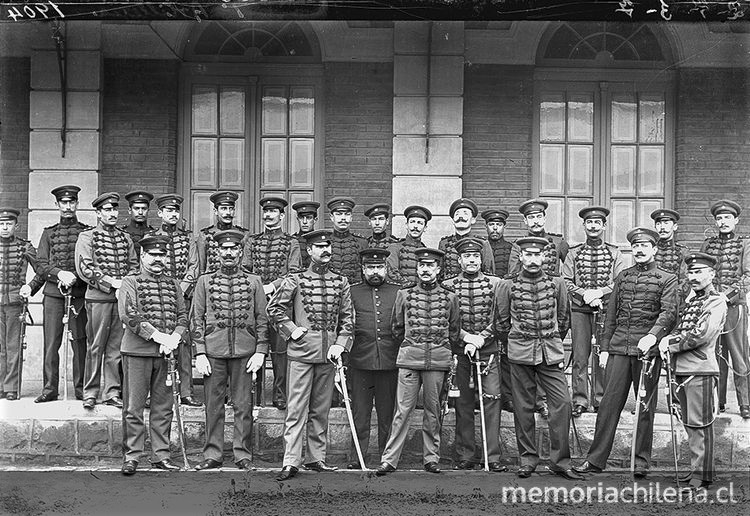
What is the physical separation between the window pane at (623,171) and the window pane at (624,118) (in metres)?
0.14

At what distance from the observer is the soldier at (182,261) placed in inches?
383

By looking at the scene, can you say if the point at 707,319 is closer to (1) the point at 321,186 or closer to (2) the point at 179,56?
(1) the point at 321,186

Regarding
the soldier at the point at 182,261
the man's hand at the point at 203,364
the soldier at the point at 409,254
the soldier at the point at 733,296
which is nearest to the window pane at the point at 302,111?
the soldier at the point at 182,261

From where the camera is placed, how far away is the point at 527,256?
8.88 m

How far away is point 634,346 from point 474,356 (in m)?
1.45

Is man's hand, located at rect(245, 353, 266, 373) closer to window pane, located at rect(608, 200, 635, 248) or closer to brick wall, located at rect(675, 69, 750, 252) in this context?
window pane, located at rect(608, 200, 635, 248)

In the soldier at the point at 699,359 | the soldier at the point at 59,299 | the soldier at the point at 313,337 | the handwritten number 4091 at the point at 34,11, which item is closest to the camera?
the soldier at the point at 699,359

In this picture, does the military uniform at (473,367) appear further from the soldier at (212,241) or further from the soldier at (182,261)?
the soldier at (182,261)

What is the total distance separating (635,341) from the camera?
8.74 meters

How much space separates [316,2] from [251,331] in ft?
12.3

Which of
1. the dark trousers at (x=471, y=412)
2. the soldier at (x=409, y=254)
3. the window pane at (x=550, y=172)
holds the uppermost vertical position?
the window pane at (x=550, y=172)

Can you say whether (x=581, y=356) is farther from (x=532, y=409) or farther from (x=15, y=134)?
(x=15, y=134)

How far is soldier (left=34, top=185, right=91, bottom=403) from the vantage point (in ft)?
32.2

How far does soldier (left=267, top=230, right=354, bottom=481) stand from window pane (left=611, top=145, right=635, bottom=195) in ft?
15.4
